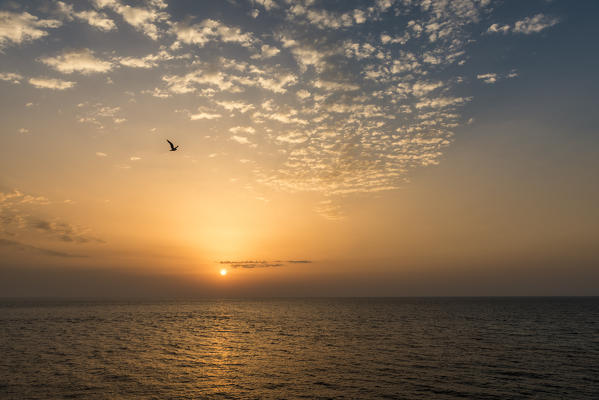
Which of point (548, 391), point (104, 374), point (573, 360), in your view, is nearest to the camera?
point (548, 391)

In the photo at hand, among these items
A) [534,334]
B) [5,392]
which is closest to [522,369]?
[534,334]

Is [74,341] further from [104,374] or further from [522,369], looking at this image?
[522,369]

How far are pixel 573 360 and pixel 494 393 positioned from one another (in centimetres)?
2175

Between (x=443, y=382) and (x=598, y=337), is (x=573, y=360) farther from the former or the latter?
(x=598, y=337)

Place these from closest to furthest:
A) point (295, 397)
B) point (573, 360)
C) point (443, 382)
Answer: point (295, 397), point (443, 382), point (573, 360)

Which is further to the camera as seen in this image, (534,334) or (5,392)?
(534,334)

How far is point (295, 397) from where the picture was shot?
28.3m

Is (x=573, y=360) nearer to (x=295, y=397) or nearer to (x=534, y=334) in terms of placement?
(x=534, y=334)

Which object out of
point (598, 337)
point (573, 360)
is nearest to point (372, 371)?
point (573, 360)

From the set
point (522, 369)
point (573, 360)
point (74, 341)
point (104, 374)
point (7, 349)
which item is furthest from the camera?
point (74, 341)

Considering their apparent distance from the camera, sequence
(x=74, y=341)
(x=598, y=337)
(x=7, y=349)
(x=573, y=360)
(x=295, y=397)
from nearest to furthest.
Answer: (x=295, y=397), (x=573, y=360), (x=7, y=349), (x=74, y=341), (x=598, y=337)

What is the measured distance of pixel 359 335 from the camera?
6544cm

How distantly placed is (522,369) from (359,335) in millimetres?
31037

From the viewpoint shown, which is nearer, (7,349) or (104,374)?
(104,374)
